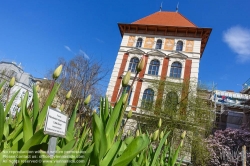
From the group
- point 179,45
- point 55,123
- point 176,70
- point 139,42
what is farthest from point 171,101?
point 55,123

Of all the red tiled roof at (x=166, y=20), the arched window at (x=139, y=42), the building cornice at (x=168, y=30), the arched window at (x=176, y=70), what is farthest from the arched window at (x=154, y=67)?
the red tiled roof at (x=166, y=20)

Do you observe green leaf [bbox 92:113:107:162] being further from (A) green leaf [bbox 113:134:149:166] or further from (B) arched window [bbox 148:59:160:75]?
(B) arched window [bbox 148:59:160:75]

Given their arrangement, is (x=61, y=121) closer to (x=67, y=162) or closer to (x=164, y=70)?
(x=67, y=162)

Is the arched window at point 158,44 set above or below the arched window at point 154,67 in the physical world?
above

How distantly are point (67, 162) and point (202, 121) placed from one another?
513 inches

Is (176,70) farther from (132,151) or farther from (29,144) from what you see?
(29,144)

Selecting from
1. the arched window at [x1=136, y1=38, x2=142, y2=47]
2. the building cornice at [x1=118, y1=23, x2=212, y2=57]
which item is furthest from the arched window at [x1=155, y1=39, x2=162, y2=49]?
the arched window at [x1=136, y1=38, x2=142, y2=47]

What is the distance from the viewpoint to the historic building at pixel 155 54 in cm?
1627

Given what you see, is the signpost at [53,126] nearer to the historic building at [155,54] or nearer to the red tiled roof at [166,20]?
the historic building at [155,54]

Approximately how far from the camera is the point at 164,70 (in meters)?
16.7

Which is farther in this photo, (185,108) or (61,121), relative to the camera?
(185,108)

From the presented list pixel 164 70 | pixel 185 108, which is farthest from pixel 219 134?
pixel 164 70

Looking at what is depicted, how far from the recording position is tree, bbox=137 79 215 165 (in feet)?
38.9

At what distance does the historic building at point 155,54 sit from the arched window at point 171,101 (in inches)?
92.6
